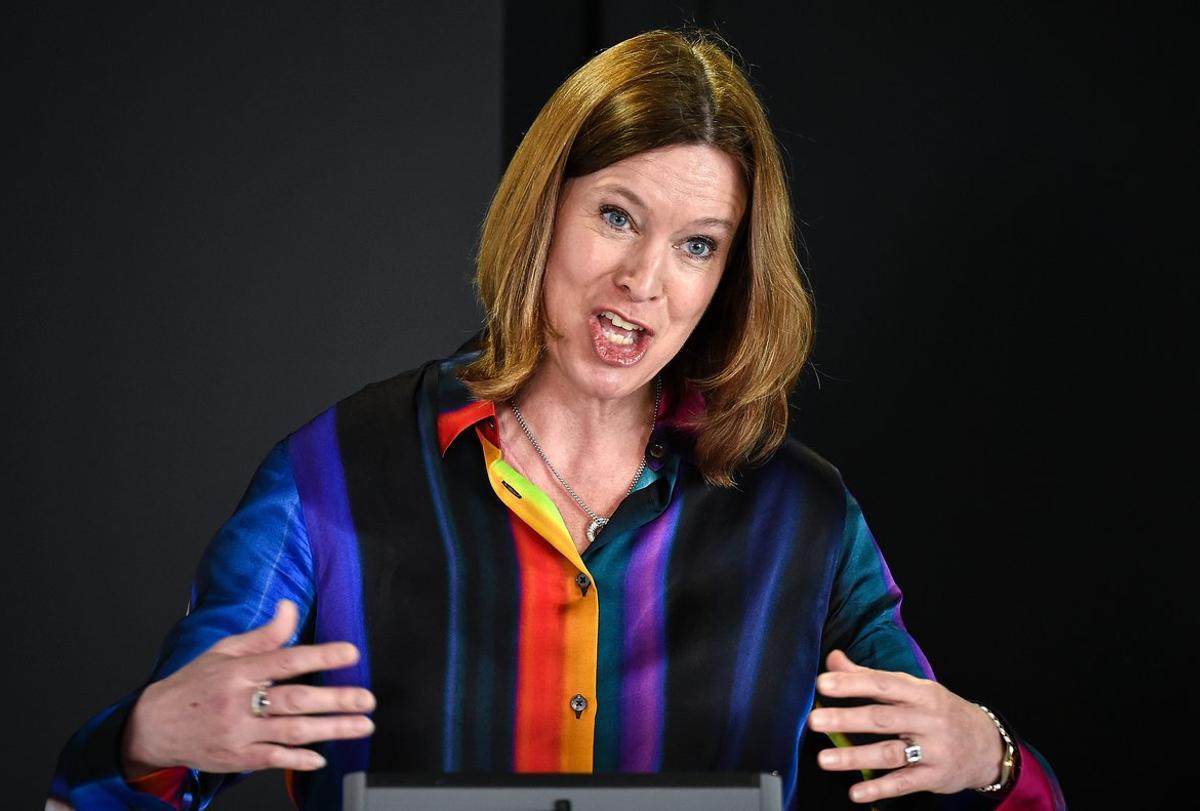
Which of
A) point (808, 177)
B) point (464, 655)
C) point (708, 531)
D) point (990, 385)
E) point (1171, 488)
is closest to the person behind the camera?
point (464, 655)

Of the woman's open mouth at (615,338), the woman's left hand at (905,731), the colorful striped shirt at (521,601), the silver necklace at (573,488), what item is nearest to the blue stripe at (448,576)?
the colorful striped shirt at (521,601)

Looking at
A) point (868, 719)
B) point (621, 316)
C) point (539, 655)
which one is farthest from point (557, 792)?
point (621, 316)

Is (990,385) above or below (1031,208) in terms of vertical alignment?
below

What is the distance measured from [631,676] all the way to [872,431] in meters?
0.84

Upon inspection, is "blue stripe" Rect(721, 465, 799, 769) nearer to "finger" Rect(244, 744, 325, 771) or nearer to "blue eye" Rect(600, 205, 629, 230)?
"blue eye" Rect(600, 205, 629, 230)

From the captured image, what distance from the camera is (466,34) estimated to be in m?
2.54

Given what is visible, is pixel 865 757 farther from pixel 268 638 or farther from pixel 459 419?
pixel 459 419

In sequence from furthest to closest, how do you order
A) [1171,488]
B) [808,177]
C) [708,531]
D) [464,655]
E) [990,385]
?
1. [808,177]
2. [990,385]
3. [1171,488]
4. [708,531]
5. [464,655]

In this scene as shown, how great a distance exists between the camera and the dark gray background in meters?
2.06

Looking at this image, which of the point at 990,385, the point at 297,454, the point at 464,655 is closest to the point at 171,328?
the point at 297,454

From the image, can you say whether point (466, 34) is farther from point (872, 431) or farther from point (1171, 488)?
point (1171, 488)

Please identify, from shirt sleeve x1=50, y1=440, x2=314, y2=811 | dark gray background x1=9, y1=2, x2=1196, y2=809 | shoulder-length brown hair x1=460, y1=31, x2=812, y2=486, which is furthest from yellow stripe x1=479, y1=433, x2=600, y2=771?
dark gray background x1=9, y1=2, x2=1196, y2=809

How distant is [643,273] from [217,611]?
0.60 m

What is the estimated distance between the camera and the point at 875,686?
4.30ft
